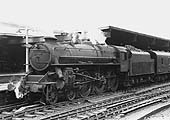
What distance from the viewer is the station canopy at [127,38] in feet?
60.8

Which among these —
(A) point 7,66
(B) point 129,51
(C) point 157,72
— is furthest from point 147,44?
(A) point 7,66

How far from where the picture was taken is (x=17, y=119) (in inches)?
310

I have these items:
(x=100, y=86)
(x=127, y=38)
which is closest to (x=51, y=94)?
(x=100, y=86)

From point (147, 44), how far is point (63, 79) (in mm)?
16529

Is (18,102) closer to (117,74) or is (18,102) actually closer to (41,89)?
(41,89)

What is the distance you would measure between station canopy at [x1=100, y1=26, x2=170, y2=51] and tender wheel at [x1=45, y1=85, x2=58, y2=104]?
8.05m

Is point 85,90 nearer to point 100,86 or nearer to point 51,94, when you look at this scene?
point 100,86

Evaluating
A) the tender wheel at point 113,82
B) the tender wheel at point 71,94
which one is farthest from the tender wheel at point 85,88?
the tender wheel at point 113,82

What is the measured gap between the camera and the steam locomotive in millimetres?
10406

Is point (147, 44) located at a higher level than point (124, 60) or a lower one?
higher

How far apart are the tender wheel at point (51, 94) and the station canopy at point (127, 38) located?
8.05 meters

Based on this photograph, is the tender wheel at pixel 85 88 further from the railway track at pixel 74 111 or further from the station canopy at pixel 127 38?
the station canopy at pixel 127 38

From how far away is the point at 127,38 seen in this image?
22281 millimetres

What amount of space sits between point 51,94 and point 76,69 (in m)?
1.63
